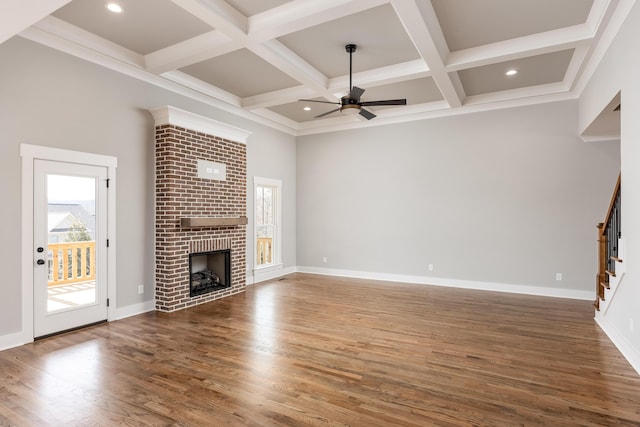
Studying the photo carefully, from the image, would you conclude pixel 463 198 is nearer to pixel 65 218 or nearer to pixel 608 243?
pixel 608 243

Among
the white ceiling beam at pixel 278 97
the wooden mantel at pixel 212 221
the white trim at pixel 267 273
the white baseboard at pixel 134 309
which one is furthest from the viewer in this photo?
the white trim at pixel 267 273

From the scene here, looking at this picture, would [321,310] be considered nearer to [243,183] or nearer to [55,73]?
[243,183]

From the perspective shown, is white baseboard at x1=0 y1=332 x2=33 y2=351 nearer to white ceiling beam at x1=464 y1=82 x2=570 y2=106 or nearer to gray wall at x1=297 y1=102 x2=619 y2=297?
gray wall at x1=297 y1=102 x2=619 y2=297

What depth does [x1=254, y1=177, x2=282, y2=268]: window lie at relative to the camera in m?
7.43

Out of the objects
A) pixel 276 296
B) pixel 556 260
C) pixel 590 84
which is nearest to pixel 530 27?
pixel 590 84

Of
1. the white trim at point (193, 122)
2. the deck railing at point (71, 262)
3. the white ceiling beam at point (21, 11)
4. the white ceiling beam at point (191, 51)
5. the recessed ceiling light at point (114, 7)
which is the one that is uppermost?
the recessed ceiling light at point (114, 7)

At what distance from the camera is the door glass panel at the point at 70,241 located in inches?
157

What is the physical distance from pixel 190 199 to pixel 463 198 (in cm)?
485

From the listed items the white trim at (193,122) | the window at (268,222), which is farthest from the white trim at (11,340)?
the window at (268,222)

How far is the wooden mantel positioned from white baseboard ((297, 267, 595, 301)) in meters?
2.63

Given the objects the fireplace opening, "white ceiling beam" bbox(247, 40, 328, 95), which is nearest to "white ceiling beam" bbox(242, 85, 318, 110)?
"white ceiling beam" bbox(247, 40, 328, 95)

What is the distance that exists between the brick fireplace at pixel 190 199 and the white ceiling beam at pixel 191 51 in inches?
22.6

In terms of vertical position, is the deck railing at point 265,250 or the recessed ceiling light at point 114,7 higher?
the recessed ceiling light at point 114,7

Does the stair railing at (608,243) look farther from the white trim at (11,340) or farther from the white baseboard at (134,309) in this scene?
the white trim at (11,340)
